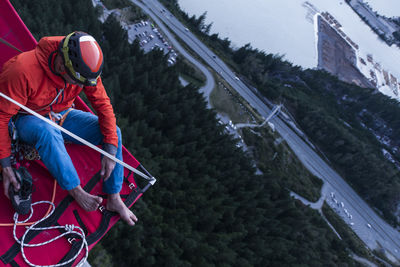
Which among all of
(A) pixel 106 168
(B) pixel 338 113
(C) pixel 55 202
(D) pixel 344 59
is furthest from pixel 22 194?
(D) pixel 344 59

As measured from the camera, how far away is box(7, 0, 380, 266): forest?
10922mm

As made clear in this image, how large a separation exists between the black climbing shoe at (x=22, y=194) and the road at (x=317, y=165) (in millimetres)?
36409

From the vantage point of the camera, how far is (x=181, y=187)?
51.8ft

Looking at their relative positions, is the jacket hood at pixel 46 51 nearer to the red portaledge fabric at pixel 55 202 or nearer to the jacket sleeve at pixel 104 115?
the jacket sleeve at pixel 104 115

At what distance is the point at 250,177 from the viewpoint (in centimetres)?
2295

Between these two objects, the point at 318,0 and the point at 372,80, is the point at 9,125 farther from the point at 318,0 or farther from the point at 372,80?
the point at 318,0

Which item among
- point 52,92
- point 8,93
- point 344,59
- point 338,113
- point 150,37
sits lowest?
point 8,93

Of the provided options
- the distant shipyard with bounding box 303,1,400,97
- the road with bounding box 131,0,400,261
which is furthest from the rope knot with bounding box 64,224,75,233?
the distant shipyard with bounding box 303,1,400,97

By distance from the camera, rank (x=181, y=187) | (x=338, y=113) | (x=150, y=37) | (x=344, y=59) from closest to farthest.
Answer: (x=181, y=187) → (x=150, y=37) → (x=338, y=113) → (x=344, y=59)

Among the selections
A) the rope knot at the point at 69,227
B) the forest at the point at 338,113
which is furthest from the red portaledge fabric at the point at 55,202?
the forest at the point at 338,113

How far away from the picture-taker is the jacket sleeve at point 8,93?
238cm

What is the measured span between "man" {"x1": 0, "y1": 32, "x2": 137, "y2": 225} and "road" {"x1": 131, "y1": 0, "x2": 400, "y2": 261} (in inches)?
1409

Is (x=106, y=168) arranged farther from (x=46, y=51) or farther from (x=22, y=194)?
(x=46, y=51)

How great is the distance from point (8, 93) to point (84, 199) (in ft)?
4.99
